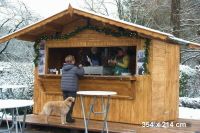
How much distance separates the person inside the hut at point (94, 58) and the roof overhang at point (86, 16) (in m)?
1.15

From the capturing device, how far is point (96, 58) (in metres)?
12.3

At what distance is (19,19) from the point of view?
23.3 metres

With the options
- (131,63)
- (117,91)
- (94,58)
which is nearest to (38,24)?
(94,58)

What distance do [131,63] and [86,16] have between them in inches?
84.6

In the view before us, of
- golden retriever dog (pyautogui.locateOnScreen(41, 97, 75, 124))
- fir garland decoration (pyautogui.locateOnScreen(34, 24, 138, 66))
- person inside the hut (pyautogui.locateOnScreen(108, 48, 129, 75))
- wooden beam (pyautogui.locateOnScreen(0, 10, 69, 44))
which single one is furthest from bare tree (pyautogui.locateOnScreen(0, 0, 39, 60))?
golden retriever dog (pyautogui.locateOnScreen(41, 97, 75, 124))

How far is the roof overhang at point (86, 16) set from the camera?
9614mm

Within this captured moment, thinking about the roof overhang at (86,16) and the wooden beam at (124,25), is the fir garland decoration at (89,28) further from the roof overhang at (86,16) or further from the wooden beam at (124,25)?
the wooden beam at (124,25)

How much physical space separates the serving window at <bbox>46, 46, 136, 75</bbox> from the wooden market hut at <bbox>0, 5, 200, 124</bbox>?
7 centimetres

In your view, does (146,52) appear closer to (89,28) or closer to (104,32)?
(104,32)

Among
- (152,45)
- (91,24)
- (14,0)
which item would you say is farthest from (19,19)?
(152,45)

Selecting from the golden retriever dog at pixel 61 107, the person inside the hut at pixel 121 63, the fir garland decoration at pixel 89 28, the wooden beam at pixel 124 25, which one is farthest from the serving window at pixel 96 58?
the golden retriever dog at pixel 61 107

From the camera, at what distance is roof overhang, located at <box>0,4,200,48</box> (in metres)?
9.61

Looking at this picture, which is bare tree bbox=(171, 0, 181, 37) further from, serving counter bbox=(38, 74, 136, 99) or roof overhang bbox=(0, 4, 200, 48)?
serving counter bbox=(38, 74, 136, 99)

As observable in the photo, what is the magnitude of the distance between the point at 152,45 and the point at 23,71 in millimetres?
7656
